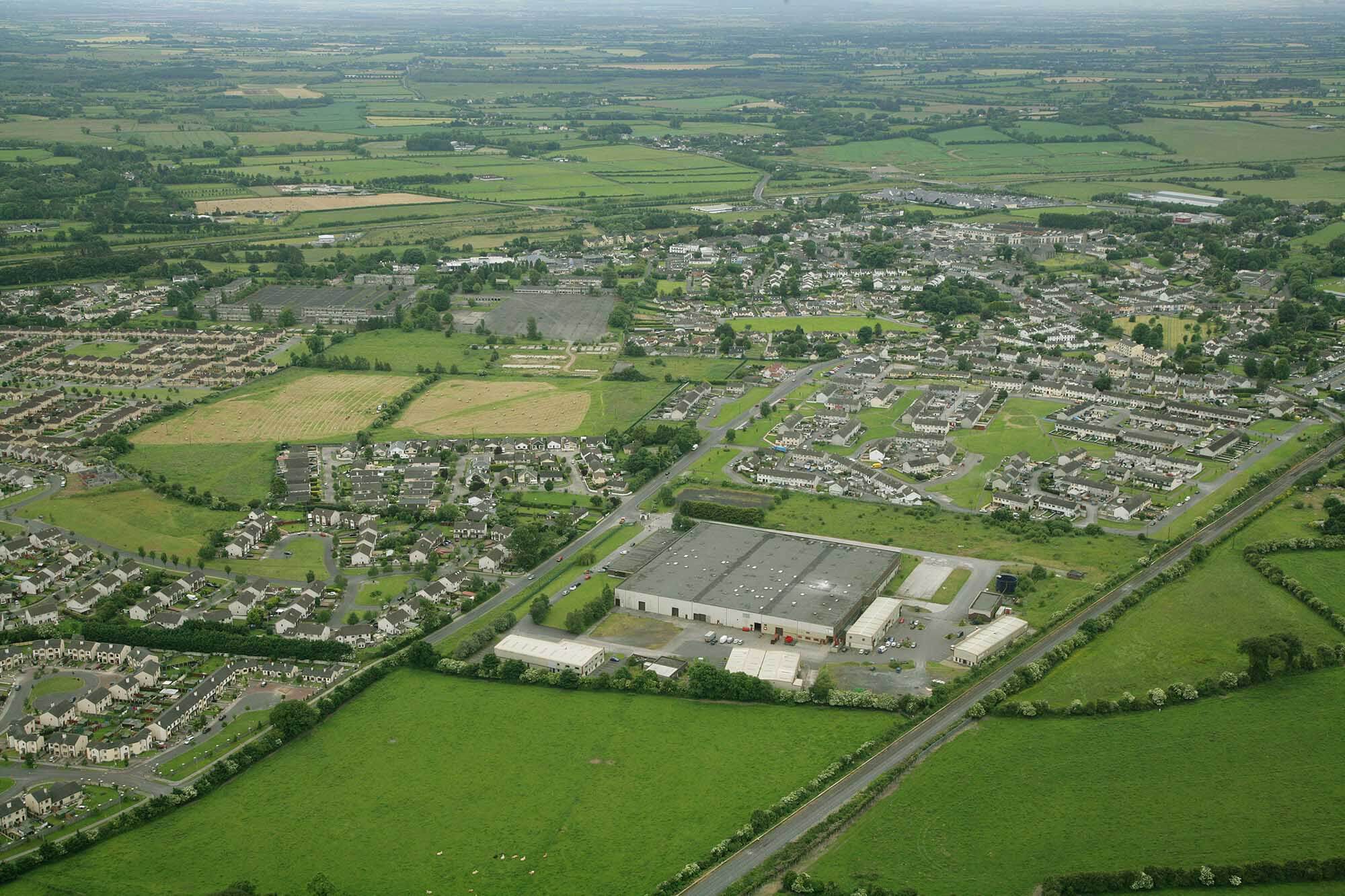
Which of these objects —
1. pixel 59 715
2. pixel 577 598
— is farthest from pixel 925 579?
pixel 59 715

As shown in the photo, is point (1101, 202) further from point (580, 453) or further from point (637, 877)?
point (637, 877)

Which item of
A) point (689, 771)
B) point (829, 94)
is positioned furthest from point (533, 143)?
point (689, 771)

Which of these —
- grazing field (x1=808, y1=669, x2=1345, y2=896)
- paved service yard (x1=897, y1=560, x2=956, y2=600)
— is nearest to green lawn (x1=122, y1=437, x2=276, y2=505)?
paved service yard (x1=897, y1=560, x2=956, y2=600)

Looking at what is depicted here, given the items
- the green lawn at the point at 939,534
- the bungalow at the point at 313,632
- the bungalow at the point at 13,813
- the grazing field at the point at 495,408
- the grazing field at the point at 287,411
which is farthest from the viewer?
the grazing field at the point at 495,408

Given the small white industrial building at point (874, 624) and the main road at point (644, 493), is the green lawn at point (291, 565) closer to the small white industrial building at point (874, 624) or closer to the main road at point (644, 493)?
the main road at point (644, 493)

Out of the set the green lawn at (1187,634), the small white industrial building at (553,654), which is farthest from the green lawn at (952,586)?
the small white industrial building at (553,654)

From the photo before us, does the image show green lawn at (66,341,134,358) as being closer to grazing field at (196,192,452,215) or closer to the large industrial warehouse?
grazing field at (196,192,452,215)
